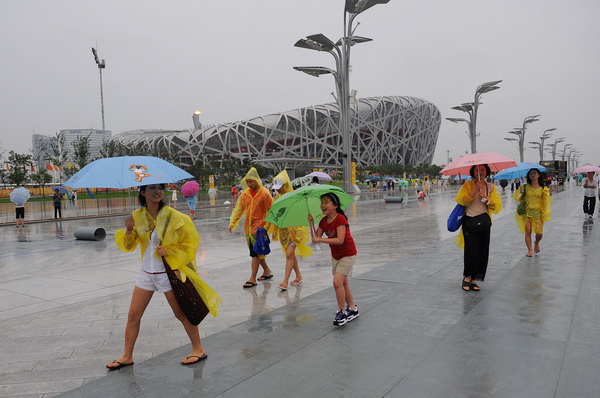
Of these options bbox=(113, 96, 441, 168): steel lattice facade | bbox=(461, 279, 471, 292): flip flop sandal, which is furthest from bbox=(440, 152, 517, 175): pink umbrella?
bbox=(113, 96, 441, 168): steel lattice facade

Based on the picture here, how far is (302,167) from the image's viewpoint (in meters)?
75.0

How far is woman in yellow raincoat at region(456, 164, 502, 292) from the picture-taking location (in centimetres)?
555

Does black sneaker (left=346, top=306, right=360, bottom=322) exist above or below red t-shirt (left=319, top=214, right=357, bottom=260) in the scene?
below

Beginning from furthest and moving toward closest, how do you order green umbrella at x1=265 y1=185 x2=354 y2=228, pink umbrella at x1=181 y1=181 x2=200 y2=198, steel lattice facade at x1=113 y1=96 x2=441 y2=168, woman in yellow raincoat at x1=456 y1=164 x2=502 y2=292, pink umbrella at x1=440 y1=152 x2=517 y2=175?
steel lattice facade at x1=113 y1=96 x2=441 y2=168, pink umbrella at x1=181 y1=181 x2=200 y2=198, woman in yellow raincoat at x1=456 y1=164 x2=502 y2=292, pink umbrella at x1=440 y1=152 x2=517 y2=175, green umbrella at x1=265 y1=185 x2=354 y2=228

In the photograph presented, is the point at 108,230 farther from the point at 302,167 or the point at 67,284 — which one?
the point at 302,167

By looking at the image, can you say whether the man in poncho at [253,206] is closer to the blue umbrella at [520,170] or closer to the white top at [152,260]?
the white top at [152,260]

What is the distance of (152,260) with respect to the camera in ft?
11.7

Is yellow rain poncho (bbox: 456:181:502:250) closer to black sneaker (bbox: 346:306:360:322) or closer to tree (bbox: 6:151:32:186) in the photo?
black sneaker (bbox: 346:306:360:322)

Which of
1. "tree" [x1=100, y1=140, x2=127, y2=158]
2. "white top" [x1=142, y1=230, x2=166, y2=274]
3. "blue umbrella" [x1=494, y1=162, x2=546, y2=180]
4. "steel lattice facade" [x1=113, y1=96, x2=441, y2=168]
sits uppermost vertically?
"steel lattice facade" [x1=113, y1=96, x2=441, y2=168]

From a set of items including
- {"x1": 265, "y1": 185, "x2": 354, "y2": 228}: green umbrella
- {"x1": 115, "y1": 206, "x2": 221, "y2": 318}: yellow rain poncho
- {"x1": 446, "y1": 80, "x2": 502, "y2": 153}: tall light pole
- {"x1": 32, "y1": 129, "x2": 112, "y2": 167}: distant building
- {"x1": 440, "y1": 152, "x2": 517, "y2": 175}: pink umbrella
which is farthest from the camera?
{"x1": 32, "y1": 129, "x2": 112, "y2": 167}: distant building

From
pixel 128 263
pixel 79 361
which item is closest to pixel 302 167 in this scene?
pixel 128 263

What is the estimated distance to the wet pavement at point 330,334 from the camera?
10.6 ft

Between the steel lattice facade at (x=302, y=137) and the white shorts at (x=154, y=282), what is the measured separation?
73505 mm

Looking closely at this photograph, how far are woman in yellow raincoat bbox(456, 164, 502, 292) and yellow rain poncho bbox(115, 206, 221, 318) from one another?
3407mm
